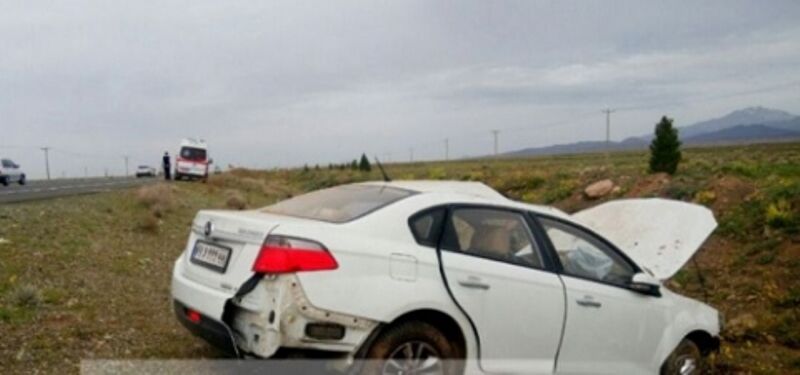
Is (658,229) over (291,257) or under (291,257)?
under

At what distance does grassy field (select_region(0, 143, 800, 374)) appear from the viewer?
5.70m

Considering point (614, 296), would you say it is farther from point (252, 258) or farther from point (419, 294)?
point (252, 258)

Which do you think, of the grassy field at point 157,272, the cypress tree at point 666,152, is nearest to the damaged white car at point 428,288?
the grassy field at point 157,272

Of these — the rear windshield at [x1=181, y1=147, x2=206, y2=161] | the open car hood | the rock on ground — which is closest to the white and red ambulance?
the rear windshield at [x1=181, y1=147, x2=206, y2=161]

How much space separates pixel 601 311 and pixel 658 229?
1711mm

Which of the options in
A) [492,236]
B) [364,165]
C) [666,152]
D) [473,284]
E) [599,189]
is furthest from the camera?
[364,165]

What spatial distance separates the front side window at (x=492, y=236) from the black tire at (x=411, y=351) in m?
0.58

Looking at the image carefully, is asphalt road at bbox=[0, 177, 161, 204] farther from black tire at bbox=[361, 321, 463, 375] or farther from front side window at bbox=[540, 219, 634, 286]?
front side window at bbox=[540, 219, 634, 286]

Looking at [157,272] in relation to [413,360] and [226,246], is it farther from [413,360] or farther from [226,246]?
[413,360]

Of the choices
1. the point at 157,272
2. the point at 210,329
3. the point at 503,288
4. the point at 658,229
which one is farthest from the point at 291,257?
the point at 157,272

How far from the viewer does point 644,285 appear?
4719 mm

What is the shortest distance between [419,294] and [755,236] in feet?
34.9

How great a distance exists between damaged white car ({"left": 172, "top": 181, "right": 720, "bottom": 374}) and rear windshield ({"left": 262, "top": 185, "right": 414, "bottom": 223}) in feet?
0.06

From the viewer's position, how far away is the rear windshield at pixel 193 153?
36.2 meters
